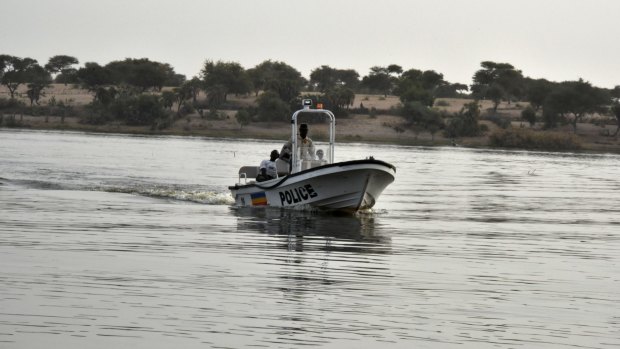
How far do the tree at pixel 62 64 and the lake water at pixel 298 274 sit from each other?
128 m

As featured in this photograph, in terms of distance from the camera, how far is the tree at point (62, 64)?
160250mm

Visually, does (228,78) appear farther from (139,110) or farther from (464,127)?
(464,127)

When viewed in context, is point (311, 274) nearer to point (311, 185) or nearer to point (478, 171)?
point (311, 185)

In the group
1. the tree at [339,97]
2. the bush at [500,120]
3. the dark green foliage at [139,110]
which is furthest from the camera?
the tree at [339,97]

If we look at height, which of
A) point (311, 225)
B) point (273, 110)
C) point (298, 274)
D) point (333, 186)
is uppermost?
point (273, 110)

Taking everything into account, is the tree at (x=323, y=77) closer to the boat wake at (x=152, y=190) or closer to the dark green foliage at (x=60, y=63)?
the dark green foliage at (x=60, y=63)

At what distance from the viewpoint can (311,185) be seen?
27.6 m

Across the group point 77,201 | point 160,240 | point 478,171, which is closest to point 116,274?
point 160,240

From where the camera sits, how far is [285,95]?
128625 mm

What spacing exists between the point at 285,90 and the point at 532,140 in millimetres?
30357

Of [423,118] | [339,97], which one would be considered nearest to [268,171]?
[423,118]

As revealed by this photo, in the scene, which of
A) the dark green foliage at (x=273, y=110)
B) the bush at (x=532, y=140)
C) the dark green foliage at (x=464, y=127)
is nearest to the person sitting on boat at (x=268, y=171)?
the dark green foliage at (x=273, y=110)

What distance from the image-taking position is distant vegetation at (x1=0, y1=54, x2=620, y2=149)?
114625mm

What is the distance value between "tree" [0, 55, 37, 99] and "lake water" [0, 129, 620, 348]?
110 metres
